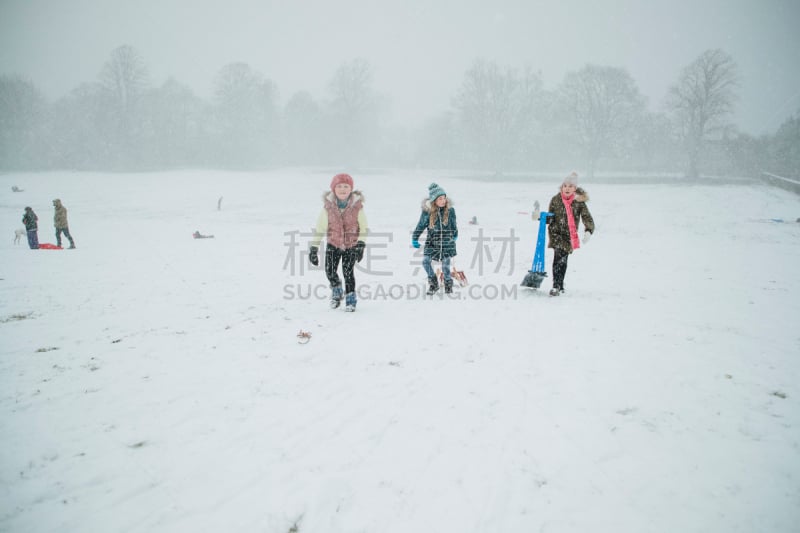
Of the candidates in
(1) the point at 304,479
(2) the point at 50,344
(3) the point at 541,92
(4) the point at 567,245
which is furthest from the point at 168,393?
(3) the point at 541,92

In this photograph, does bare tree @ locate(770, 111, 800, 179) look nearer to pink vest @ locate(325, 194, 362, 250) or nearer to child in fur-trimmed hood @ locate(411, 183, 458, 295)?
child in fur-trimmed hood @ locate(411, 183, 458, 295)

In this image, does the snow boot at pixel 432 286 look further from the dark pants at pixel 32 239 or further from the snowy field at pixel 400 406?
the dark pants at pixel 32 239

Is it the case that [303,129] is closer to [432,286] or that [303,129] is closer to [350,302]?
[432,286]

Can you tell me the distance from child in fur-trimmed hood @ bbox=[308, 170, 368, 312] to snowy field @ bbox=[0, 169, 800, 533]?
1069mm

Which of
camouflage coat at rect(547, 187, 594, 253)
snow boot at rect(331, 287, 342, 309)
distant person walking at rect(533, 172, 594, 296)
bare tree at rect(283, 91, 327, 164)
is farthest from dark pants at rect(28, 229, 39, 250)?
bare tree at rect(283, 91, 327, 164)

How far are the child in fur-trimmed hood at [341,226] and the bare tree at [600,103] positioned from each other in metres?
50.8

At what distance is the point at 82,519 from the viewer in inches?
99.7

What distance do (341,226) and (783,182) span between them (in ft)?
141

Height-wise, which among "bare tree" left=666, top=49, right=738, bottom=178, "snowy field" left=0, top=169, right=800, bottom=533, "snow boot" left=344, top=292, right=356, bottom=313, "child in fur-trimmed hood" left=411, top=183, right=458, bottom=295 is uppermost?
"bare tree" left=666, top=49, right=738, bottom=178

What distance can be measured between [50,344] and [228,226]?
55.0 feet

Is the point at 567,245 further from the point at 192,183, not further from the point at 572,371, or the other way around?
the point at 192,183

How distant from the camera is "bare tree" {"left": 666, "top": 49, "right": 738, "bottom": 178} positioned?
1630 inches

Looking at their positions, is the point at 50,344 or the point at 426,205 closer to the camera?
the point at 50,344

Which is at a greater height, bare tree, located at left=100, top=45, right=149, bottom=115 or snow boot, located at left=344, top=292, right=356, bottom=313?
bare tree, located at left=100, top=45, right=149, bottom=115
